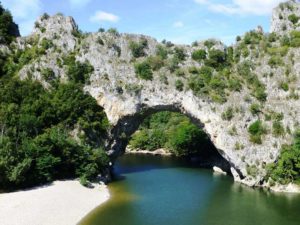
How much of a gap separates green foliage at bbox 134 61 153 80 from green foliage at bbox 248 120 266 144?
18.2 m

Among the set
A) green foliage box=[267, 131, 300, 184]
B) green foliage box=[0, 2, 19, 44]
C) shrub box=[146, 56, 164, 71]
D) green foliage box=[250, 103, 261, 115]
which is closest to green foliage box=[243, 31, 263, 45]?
green foliage box=[250, 103, 261, 115]

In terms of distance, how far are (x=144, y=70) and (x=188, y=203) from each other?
84.9ft

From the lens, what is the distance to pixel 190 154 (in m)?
90.8

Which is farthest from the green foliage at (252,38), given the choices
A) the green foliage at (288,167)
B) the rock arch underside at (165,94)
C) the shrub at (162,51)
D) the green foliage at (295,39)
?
the green foliage at (288,167)

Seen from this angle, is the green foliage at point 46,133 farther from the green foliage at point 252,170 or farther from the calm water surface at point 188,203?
the green foliage at point 252,170

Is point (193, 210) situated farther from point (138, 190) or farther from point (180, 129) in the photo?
point (180, 129)

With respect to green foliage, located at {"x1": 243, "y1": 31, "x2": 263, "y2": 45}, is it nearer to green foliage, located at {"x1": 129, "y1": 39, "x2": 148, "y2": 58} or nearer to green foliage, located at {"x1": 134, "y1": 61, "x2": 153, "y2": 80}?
green foliage, located at {"x1": 129, "y1": 39, "x2": 148, "y2": 58}

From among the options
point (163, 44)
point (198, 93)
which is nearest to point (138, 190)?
point (198, 93)

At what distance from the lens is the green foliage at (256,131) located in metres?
62.9

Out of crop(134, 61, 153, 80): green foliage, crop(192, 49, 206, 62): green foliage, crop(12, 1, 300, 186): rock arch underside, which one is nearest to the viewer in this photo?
crop(12, 1, 300, 186): rock arch underside

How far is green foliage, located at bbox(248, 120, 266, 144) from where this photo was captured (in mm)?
62912

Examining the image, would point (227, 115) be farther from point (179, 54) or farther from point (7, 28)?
point (7, 28)

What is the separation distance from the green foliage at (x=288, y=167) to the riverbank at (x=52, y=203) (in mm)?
23778

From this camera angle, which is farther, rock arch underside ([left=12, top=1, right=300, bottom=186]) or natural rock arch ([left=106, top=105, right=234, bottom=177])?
natural rock arch ([left=106, top=105, right=234, bottom=177])
